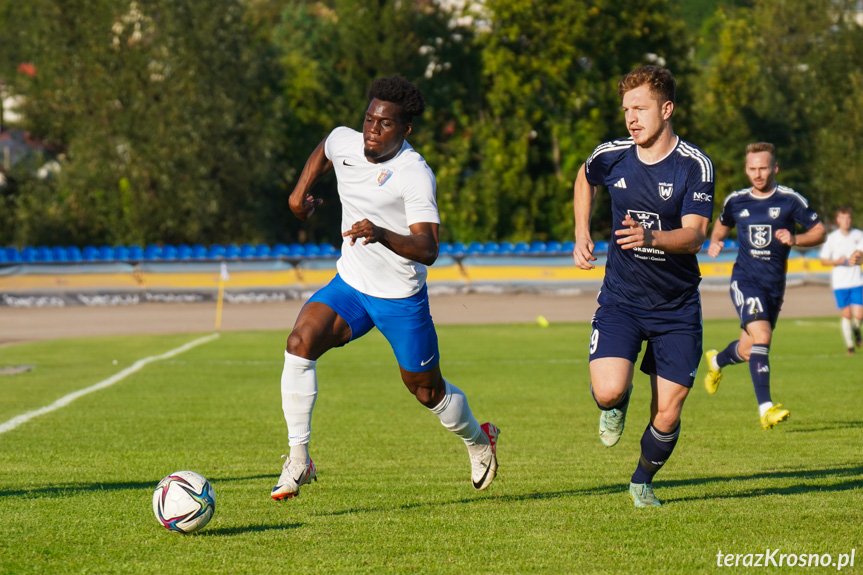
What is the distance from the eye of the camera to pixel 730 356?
36.8 ft

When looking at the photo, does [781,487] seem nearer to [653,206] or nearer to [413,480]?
[653,206]

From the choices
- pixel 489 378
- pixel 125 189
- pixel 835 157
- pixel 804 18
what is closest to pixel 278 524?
pixel 489 378

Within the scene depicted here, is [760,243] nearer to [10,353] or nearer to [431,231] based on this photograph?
[431,231]

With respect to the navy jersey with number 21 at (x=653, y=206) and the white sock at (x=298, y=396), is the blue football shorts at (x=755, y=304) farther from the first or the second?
the white sock at (x=298, y=396)

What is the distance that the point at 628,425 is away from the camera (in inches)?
421

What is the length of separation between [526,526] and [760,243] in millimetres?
5879

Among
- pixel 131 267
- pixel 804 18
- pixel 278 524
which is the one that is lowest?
pixel 131 267

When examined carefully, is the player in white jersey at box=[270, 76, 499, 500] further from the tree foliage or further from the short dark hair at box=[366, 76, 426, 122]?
the tree foliage

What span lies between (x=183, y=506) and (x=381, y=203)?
216 cm

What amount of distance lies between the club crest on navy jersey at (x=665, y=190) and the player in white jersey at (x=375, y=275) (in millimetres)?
1382

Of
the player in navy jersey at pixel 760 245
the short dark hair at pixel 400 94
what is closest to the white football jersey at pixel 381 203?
the short dark hair at pixel 400 94

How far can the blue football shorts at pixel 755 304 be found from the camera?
34.7ft

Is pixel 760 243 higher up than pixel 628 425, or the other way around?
pixel 760 243

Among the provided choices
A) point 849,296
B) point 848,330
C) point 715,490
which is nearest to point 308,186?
point 715,490
